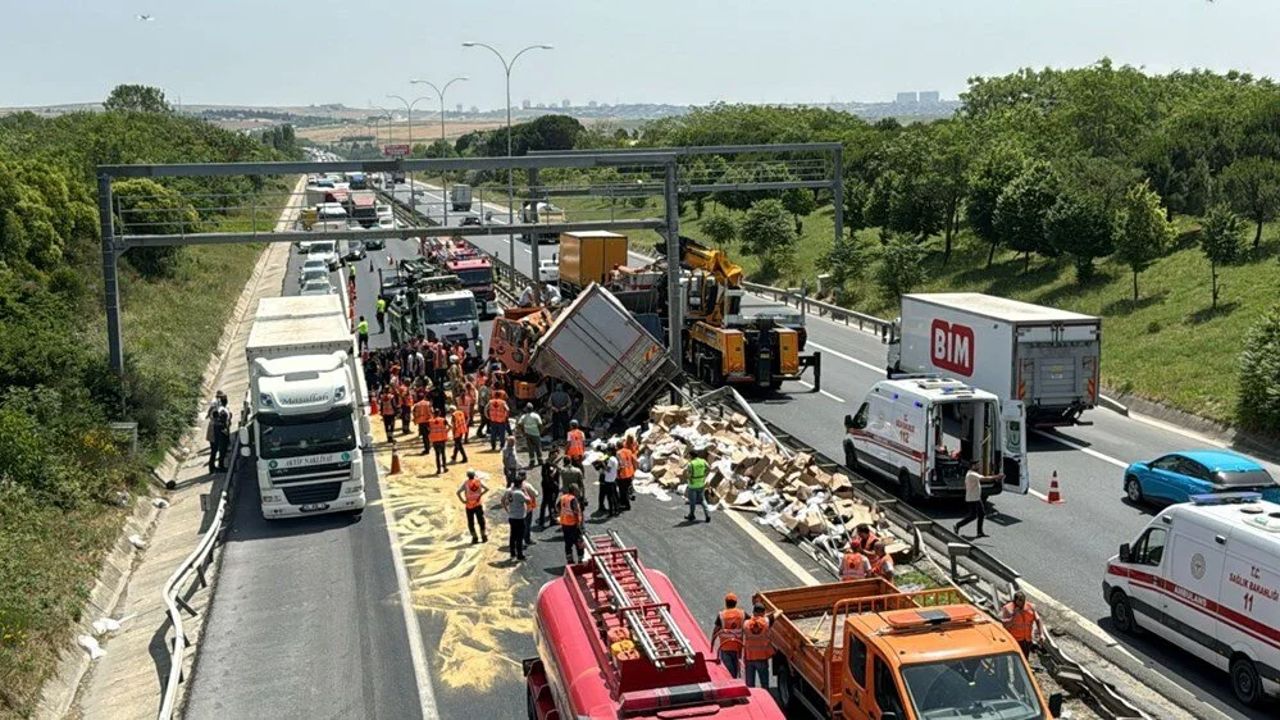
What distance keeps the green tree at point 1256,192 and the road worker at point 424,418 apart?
29463 millimetres

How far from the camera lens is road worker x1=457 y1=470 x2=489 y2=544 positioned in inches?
834

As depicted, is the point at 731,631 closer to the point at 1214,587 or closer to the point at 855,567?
the point at 855,567

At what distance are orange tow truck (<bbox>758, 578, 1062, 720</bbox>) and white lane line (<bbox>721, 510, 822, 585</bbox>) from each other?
17.9 ft

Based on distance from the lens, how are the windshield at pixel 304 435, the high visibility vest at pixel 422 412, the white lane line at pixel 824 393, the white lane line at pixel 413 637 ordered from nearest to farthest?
the white lane line at pixel 413 637 → the windshield at pixel 304 435 → the high visibility vest at pixel 422 412 → the white lane line at pixel 824 393

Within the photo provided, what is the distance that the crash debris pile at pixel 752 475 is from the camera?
21250 mm

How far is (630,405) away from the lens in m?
30.7

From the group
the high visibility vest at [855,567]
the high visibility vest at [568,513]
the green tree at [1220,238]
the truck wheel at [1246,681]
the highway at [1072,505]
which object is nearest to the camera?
the truck wheel at [1246,681]

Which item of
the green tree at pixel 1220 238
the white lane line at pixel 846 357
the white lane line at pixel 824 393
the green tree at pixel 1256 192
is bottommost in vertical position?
the white lane line at pixel 846 357

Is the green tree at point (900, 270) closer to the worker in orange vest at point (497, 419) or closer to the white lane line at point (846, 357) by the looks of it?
the white lane line at point (846, 357)

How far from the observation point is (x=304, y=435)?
23.6 m

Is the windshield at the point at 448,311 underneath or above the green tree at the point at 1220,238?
underneath

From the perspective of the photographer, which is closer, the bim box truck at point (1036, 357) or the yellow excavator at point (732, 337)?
the bim box truck at point (1036, 357)

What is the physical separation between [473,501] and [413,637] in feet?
13.6

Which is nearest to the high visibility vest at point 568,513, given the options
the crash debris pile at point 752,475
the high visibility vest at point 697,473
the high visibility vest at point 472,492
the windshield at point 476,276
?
the high visibility vest at point 472,492
